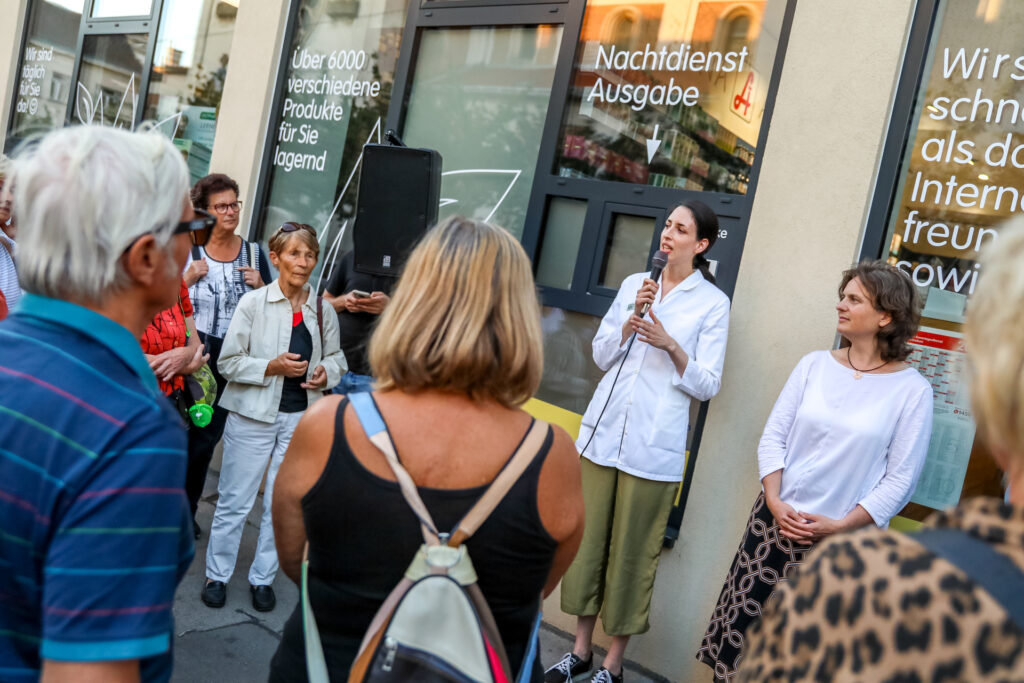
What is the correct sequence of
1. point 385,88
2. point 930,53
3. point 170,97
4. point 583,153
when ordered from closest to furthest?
point 930,53 → point 583,153 → point 385,88 → point 170,97

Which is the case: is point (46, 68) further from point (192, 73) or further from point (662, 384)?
point (662, 384)

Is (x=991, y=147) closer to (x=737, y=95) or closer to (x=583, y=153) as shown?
(x=737, y=95)

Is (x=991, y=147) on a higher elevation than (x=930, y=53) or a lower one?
lower

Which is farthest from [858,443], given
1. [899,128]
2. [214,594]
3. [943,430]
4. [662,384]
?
[214,594]

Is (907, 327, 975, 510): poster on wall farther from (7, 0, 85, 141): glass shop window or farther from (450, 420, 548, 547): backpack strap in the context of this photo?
(7, 0, 85, 141): glass shop window

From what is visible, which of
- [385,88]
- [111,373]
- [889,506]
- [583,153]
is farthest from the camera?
[385,88]

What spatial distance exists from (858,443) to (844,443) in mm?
50

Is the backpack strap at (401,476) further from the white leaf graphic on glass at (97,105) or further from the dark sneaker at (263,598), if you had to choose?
the white leaf graphic on glass at (97,105)

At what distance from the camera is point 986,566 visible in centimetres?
91

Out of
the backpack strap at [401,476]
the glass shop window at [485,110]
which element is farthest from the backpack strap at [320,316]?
the backpack strap at [401,476]

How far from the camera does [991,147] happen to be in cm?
354

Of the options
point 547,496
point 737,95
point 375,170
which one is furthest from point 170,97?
point 547,496

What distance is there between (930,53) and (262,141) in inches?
185

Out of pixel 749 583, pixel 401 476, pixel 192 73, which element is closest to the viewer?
pixel 401 476
